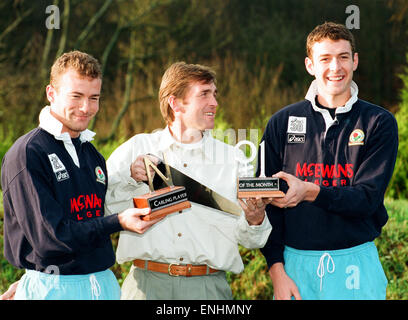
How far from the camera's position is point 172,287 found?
3455 millimetres

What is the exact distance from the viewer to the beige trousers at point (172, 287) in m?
3.45

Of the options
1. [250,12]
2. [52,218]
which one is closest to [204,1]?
[250,12]

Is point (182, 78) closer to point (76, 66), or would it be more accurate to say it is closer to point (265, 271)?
point (76, 66)

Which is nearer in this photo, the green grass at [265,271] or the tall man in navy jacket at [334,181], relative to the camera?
the tall man in navy jacket at [334,181]

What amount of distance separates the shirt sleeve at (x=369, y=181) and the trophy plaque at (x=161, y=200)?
821 millimetres

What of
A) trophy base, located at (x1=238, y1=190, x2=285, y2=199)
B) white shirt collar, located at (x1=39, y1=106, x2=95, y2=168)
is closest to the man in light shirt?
trophy base, located at (x1=238, y1=190, x2=285, y2=199)

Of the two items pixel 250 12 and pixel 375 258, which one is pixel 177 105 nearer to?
pixel 375 258

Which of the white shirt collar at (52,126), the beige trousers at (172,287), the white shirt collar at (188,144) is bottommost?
the beige trousers at (172,287)

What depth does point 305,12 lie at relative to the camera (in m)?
16.7

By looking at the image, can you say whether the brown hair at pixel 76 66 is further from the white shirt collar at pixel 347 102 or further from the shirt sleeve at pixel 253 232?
the white shirt collar at pixel 347 102

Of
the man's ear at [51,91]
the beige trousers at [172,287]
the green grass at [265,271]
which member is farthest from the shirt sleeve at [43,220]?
the green grass at [265,271]

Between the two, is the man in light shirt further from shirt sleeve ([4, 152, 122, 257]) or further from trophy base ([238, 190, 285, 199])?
shirt sleeve ([4, 152, 122, 257])

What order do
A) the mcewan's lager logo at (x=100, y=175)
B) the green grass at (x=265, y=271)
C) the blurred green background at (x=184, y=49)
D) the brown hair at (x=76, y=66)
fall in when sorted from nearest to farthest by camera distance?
the brown hair at (x=76, y=66), the mcewan's lager logo at (x=100, y=175), the green grass at (x=265, y=271), the blurred green background at (x=184, y=49)

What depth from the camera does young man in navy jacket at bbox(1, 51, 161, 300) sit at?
295cm
